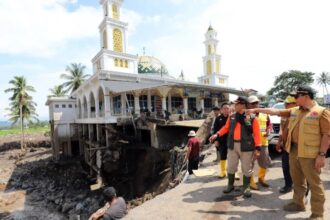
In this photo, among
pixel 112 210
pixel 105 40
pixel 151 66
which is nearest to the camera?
pixel 112 210

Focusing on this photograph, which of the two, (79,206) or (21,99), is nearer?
(79,206)

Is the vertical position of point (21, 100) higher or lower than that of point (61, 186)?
higher

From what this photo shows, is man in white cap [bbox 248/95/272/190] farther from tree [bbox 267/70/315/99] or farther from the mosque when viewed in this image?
tree [bbox 267/70/315/99]

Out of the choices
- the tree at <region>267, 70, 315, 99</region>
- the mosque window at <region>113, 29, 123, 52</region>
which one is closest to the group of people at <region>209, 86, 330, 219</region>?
the mosque window at <region>113, 29, 123, 52</region>

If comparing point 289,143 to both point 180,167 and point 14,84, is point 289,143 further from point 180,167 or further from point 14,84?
point 14,84

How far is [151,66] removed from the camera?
33.9 meters

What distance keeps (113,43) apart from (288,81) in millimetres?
37460

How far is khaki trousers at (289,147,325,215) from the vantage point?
10.3 feet

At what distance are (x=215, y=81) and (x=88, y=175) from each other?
27.9 meters

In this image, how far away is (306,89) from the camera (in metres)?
3.27

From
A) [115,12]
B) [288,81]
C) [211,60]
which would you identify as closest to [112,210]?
[115,12]

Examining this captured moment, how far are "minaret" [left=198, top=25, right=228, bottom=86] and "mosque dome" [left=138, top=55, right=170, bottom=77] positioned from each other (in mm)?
9957

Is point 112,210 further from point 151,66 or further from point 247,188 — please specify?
point 151,66

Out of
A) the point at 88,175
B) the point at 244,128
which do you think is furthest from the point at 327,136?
the point at 88,175
